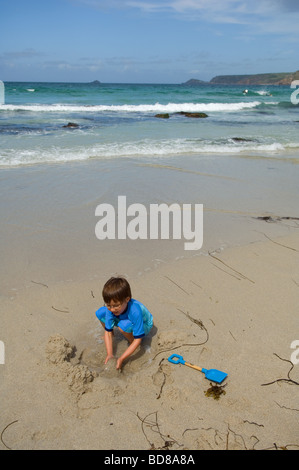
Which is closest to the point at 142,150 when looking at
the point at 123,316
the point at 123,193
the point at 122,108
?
the point at 123,193

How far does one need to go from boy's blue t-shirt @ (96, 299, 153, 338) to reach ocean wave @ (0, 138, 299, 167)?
649 cm

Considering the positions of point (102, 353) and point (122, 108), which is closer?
point (102, 353)

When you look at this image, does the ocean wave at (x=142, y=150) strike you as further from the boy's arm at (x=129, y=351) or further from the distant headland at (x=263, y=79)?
the distant headland at (x=263, y=79)

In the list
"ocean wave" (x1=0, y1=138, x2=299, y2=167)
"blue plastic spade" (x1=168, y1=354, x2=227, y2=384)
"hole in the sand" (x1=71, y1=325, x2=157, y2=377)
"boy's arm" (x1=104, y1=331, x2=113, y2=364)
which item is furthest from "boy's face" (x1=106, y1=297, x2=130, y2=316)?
"ocean wave" (x1=0, y1=138, x2=299, y2=167)

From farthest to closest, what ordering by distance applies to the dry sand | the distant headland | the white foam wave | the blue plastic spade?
the distant headland < the white foam wave < the blue plastic spade < the dry sand

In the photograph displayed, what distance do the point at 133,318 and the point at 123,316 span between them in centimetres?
11

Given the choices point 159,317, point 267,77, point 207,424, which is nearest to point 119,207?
point 159,317

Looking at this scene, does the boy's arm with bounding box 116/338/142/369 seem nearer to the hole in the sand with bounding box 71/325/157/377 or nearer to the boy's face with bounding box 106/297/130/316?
the hole in the sand with bounding box 71/325/157/377

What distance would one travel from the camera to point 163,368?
284 centimetres

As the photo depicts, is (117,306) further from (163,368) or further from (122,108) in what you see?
(122,108)

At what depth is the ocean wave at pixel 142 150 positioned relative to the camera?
30.2 feet

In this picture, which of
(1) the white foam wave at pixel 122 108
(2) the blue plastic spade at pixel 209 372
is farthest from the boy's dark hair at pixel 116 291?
(1) the white foam wave at pixel 122 108

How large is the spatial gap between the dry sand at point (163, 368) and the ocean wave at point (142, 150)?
6.05m

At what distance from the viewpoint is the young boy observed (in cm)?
286
